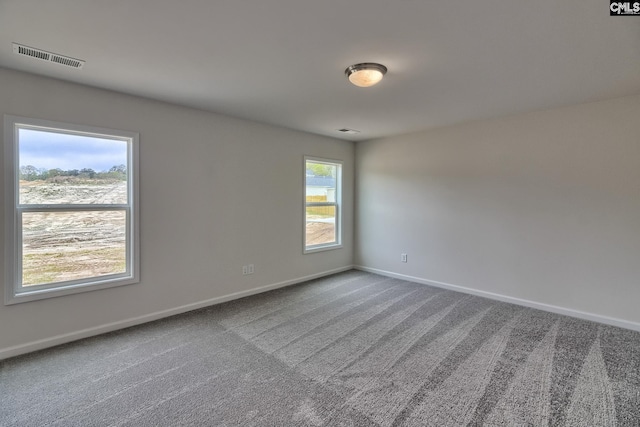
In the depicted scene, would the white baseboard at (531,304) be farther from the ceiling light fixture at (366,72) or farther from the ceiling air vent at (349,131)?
the ceiling light fixture at (366,72)

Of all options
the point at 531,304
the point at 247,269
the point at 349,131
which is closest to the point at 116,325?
the point at 247,269

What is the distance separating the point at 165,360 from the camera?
255 cm

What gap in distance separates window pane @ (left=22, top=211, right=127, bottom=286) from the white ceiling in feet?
4.33

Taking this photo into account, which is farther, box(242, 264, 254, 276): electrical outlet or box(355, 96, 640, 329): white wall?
box(242, 264, 254, 276): electrical outlet

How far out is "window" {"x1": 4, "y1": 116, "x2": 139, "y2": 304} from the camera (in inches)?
103

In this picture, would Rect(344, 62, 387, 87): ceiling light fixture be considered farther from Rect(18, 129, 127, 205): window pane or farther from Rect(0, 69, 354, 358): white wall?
Rect(18, 129, 127, 205): window pane

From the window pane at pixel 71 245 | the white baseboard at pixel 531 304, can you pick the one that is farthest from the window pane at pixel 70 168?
the white baseboard at pixel 531 304

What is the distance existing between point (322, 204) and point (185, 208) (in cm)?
240

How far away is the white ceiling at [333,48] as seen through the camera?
1.76 meters

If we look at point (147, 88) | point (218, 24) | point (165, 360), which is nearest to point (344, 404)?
point (165, 360)

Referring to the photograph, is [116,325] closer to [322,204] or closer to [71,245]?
[71,245]

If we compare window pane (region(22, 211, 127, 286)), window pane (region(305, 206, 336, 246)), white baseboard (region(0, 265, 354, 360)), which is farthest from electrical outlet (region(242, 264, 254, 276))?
window pane (region(22, 211, 127, 286))

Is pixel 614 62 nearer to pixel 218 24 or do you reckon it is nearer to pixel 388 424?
pixel 218 24

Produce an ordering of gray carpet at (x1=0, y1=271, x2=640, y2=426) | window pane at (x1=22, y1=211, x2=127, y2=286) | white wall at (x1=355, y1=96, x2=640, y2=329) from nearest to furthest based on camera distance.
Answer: gray carpet at (x1=0, y1=271, x2=640, y2=426), window pane at (x1=22, y1=211, x2=127, y2=286), white wall at (x1=355, y1=96, x2=640, y2=329)
